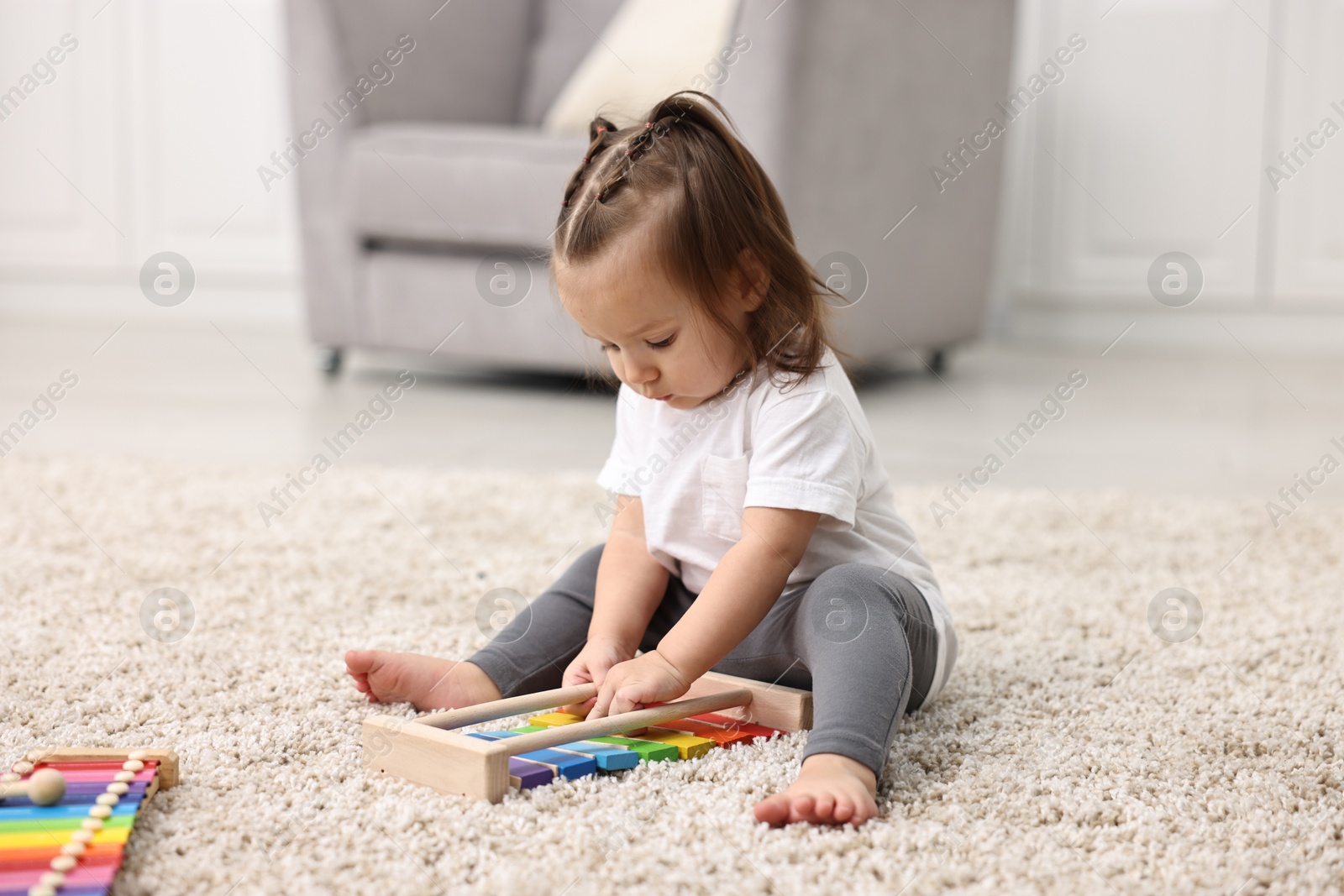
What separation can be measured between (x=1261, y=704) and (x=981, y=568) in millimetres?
369

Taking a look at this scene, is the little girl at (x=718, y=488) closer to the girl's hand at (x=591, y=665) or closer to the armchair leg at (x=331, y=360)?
the girl's hand at (x=591, y=665)

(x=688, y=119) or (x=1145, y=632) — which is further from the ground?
(x=688, y=119)

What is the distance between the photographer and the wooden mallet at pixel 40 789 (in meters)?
0.58

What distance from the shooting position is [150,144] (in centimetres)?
297

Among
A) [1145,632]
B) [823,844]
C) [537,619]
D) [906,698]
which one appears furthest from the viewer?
[1145,632]

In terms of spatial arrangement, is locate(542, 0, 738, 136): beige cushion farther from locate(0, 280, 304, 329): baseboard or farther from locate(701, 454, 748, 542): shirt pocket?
locate(701, 454, 748, 542): shirt pocket

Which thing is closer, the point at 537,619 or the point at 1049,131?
the point at 537,619

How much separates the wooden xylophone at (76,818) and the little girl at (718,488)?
0.54 ft

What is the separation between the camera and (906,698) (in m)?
0.70

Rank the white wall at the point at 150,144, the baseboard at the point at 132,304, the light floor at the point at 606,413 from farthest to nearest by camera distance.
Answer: the baseboard at the point at 132,304
the white wall at the point at 150,144
the light floor at the point at 606,413

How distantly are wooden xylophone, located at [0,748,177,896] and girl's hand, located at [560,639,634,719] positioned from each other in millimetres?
231

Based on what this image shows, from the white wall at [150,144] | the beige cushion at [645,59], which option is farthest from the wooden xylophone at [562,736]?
the white wall at [150,144]

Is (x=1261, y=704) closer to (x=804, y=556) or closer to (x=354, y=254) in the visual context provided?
(x=804, y=556)

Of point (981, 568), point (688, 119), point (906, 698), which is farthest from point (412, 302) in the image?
point (906, 698)
